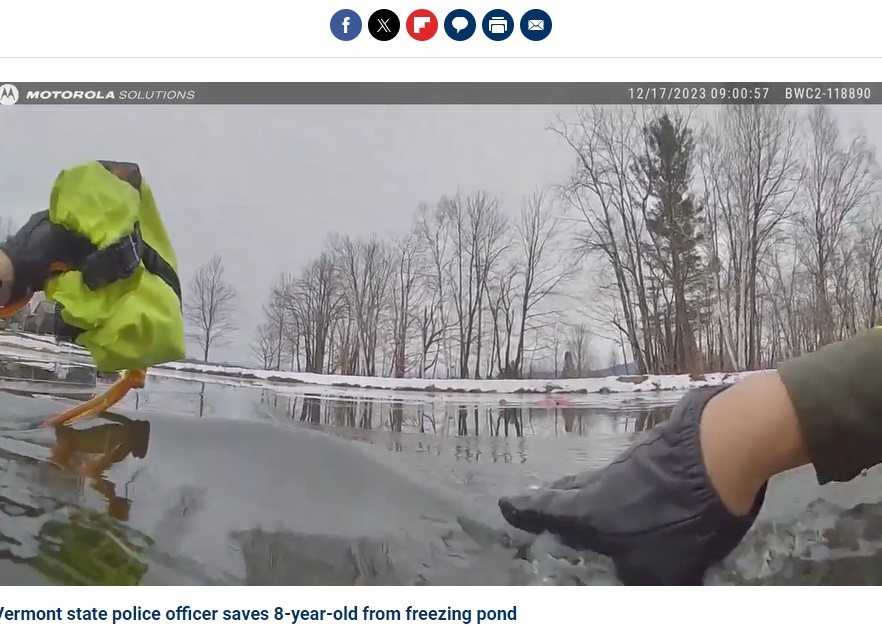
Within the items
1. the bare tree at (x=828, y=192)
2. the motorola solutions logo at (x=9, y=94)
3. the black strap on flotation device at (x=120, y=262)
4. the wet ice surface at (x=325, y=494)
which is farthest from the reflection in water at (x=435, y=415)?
the motorola solutions logo at (x=9, y=94)

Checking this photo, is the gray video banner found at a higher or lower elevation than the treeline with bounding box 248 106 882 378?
higher

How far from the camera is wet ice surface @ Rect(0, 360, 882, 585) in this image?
0.69m

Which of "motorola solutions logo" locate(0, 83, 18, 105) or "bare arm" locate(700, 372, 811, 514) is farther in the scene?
"motorola solutions logo" locate(0, 83, 18, 105)

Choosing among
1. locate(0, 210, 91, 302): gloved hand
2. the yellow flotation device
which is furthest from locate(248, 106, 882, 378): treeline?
locate(0, 210, 91, 302): gloved hand

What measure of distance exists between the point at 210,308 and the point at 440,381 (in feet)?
0.88
